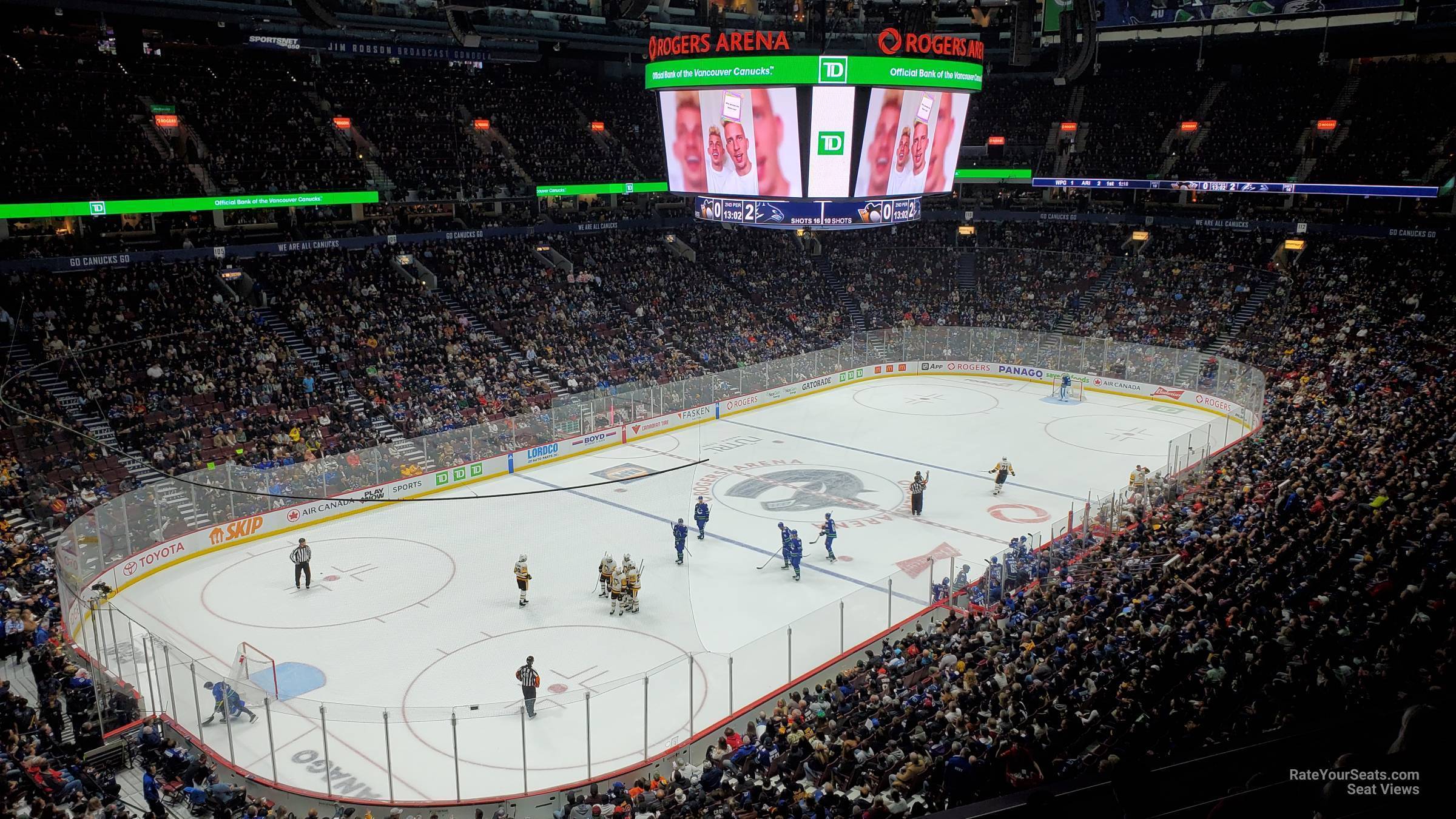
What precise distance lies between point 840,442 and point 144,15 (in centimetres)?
2675

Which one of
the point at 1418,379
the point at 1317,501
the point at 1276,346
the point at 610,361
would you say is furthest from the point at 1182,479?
the point at 610,361

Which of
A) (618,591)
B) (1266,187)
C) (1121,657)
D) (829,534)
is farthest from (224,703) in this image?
(1266,187)

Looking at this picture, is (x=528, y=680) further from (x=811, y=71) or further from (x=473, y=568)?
(x=811, y=71)

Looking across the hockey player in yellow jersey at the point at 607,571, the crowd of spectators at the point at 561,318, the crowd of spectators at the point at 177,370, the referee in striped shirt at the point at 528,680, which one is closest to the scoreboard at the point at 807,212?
the crowd of spectators at the point at 561,318

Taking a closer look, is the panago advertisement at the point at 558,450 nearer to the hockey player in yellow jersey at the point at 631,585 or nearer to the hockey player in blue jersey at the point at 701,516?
the hockey player in yellow jersey at the point at 631,585

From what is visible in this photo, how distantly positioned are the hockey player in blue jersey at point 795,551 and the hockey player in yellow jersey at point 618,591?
3.80 metres

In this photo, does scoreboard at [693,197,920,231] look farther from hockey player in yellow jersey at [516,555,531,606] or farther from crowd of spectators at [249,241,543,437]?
hockey player in yellow jersey at [516,555,531,606]

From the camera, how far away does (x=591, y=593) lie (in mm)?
21125

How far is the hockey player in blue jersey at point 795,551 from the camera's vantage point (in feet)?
71.3

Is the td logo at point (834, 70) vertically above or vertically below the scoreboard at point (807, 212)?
above

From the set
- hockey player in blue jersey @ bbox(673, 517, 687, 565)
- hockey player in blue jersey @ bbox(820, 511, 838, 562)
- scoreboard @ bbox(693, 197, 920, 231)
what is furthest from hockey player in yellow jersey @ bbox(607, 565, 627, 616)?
scoreboard @ bbox(693, 197, 920, 231)

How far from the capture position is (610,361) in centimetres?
3794

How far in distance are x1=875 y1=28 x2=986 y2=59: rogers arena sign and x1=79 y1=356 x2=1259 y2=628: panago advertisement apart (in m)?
14.0

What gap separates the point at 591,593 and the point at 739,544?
4.33 meters
